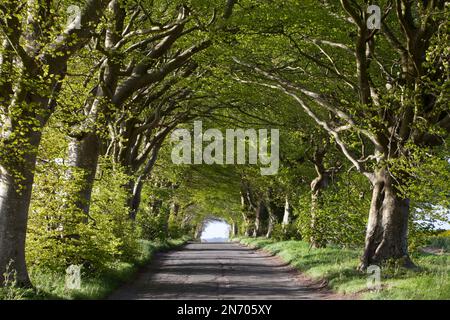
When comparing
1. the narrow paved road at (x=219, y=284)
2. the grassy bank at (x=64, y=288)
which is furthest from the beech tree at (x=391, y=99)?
the grassy bank at (x=64, y=288)

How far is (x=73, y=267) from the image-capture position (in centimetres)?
1234

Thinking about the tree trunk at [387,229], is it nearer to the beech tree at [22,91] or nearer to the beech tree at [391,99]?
the beech tree at [391,99]

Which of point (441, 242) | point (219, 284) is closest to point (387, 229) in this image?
point (219, 284)

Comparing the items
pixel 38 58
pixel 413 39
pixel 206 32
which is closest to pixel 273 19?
pixel 206 32

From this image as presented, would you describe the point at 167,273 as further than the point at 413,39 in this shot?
Yes

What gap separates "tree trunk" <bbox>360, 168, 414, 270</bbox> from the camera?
1474 cm

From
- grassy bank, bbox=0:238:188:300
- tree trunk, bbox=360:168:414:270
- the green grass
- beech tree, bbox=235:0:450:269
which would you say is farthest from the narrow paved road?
the green grass

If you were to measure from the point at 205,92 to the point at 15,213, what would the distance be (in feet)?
49.8

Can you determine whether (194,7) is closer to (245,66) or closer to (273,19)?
(273,19)

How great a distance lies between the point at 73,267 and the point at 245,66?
1048 centimetres

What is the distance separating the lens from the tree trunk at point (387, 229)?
48.4ft

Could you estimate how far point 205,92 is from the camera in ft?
81.1

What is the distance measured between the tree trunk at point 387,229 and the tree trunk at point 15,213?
31.4 feet

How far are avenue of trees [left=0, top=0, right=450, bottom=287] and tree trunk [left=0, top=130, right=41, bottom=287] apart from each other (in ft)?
0.09
